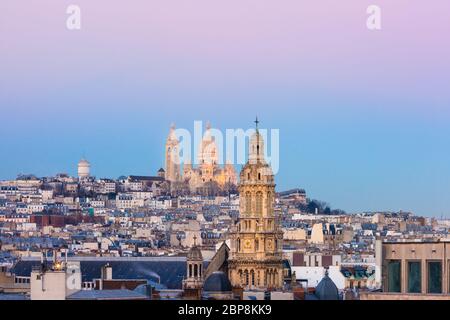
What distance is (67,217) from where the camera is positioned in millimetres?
109812

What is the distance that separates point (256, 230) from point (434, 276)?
3125 centimetres

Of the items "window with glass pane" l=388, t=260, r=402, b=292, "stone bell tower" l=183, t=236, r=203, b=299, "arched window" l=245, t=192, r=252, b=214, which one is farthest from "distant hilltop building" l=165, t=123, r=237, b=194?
"window with glass pane" l=388, t=260, r=402, b=292

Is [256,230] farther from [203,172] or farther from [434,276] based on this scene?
[203,172]

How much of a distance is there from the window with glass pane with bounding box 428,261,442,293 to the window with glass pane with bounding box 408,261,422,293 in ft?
0.31

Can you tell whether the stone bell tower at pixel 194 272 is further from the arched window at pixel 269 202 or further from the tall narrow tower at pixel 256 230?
the arched window at pixel 269 202

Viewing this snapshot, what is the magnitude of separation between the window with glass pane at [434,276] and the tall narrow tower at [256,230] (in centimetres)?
2924

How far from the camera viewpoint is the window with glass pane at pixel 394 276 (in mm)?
22812

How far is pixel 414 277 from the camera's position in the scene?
74.1ft

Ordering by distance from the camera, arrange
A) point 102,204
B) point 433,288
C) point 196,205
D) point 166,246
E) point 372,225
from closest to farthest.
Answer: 1. point 433,288
2. point 166,246
3. point 372,225
4. point 196,205
5. point 102,204

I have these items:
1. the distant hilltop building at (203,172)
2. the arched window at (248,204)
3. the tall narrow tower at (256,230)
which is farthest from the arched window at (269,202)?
the distant hilltop building at (203,172)
